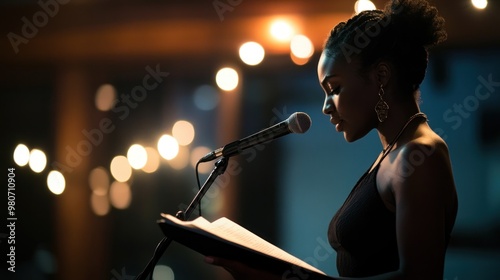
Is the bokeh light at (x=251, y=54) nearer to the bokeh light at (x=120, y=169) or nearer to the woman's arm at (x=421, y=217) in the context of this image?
the bokeh light at (x=120, y=169)

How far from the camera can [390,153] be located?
1272 millimetres

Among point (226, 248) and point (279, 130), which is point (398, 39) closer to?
point (279, 130)

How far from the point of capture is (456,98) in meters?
3.44

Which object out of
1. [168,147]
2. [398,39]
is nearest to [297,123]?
[398,39]

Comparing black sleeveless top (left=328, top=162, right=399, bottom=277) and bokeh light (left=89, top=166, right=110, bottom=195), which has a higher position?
bokeh light (left=89, top=166, right=110, bottom=195)

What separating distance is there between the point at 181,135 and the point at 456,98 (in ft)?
5.67

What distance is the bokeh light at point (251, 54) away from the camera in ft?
12.9

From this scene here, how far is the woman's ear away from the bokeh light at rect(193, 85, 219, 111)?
266 centimetres

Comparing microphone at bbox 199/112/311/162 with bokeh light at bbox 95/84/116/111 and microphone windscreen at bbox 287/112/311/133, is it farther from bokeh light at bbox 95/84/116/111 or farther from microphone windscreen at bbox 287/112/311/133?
bokeh light at bbox 95/84/116/111

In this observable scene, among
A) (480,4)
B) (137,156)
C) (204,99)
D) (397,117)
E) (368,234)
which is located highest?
(480,4)

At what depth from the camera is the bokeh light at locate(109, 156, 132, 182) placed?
395cm

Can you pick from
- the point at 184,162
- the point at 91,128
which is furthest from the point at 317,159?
the point at 91,128

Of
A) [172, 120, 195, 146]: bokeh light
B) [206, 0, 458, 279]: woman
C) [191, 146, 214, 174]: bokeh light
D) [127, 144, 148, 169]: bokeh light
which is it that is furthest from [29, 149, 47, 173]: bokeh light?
[206, 0, 458, 279]: woman

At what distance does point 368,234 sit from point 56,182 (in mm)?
3099
